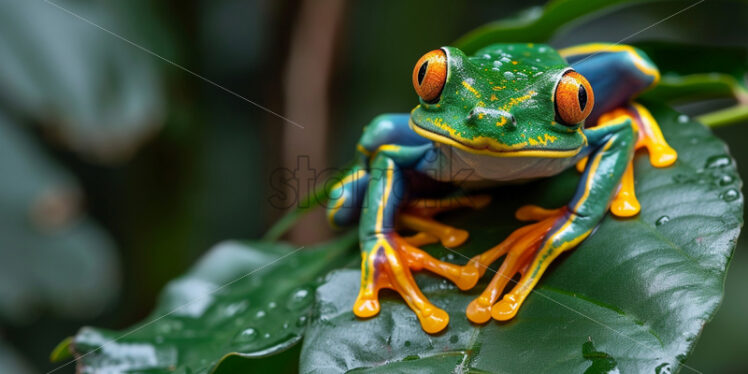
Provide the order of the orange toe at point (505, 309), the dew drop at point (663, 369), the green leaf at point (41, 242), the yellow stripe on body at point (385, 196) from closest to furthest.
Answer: the dew drop at point (663, 369) → the orange toe at point (505, 309) → the yellow stripe on body at point (385, 196) → the green leaf at point (41, 242)

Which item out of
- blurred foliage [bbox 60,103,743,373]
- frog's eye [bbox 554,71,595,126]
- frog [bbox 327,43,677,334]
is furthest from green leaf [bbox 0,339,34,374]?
frog's eye [bbox 554,71,595,126]

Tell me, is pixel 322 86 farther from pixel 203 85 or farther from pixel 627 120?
pixel 627 120

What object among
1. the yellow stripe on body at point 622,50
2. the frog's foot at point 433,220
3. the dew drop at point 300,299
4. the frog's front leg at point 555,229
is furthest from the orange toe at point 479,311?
the yellow stripe on body at point 622,50

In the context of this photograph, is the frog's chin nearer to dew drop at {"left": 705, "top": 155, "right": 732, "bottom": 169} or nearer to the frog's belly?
the frog's belly

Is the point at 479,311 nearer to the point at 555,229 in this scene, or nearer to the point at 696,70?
the point at 555,229

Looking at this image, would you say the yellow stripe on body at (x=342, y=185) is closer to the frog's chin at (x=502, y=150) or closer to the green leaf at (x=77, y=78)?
the frog's chin at (x=502, y=150)

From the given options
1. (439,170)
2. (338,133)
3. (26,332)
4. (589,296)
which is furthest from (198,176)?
(589,296)
